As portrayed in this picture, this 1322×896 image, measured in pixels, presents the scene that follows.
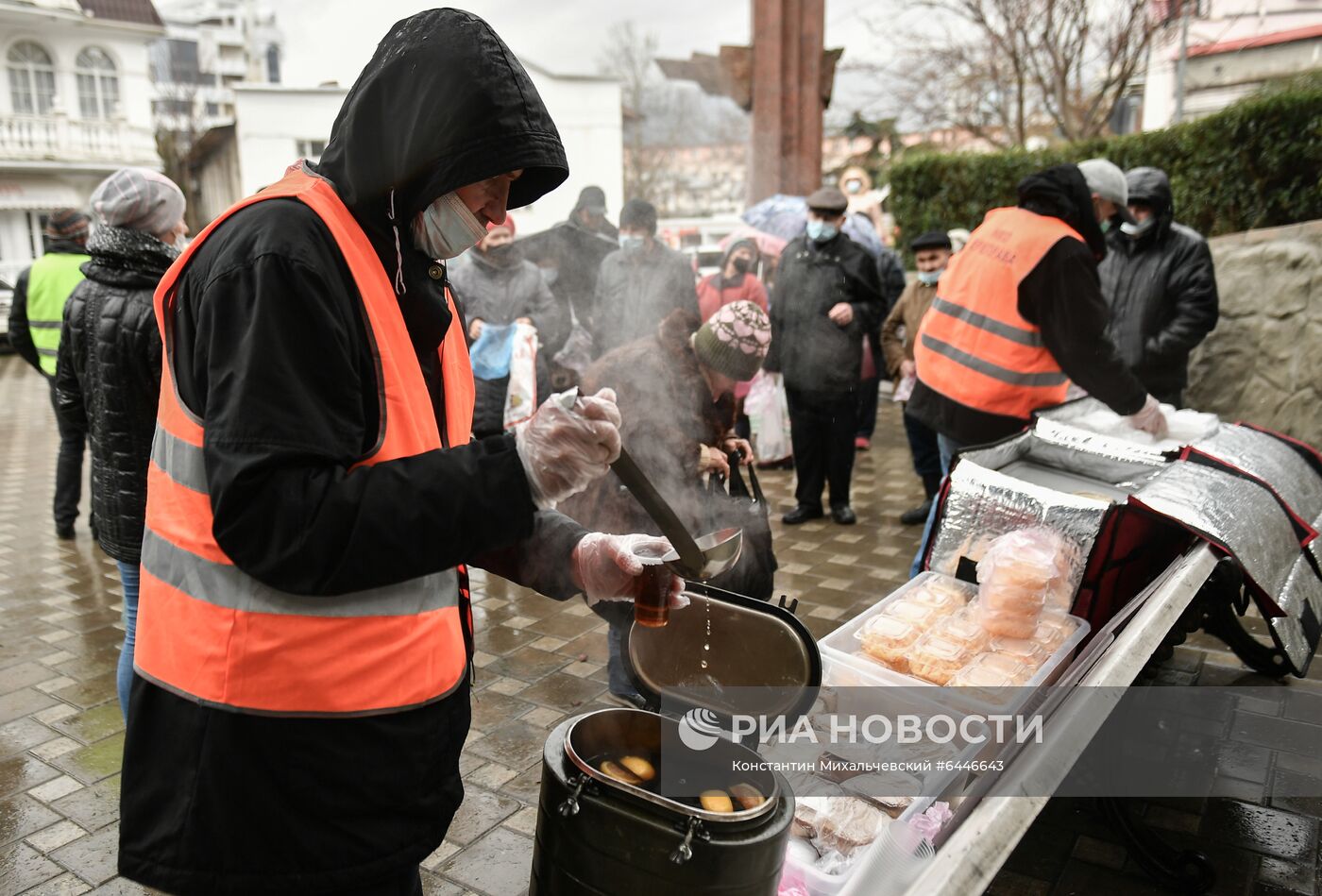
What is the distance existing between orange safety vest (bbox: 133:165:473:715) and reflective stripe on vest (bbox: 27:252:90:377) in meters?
5.31

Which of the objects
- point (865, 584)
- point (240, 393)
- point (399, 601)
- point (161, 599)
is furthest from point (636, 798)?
point (865, 584)

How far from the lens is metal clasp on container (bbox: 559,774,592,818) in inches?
63.6

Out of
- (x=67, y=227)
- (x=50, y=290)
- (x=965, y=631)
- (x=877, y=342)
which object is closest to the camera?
(x=965, y=631)

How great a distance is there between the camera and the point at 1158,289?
546 centimetres

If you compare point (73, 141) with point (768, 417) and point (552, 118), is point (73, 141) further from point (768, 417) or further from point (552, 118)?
point (552, 118)

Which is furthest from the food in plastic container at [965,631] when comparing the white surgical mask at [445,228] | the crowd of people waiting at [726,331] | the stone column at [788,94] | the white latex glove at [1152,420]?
Answer: the stone column at [788,94]

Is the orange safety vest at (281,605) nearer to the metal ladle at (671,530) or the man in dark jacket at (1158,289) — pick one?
the metal ladle at (671,530)

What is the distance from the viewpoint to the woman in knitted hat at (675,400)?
3.40 meters

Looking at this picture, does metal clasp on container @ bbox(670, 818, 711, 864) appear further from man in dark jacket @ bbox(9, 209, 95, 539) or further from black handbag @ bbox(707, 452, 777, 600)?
man in dark jacket @ bbox(9, 209, 95, 539)

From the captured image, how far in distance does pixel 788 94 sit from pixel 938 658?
302 inches

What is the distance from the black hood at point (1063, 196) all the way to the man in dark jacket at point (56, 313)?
18.1 feet

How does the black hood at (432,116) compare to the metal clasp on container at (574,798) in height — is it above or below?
above

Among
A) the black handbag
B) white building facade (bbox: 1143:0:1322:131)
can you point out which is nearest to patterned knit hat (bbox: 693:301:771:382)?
the black handbag

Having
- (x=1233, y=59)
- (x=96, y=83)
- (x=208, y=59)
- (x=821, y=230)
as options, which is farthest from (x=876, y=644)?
(x=208, y=59)
